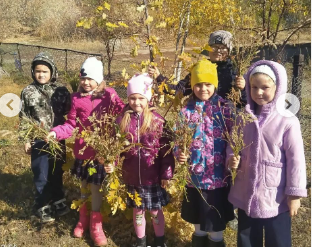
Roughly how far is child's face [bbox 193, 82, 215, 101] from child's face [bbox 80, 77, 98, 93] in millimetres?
896

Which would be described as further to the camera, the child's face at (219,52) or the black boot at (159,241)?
the black boot at (159,241)

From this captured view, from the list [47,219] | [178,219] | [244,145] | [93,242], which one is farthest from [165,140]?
[47,219]

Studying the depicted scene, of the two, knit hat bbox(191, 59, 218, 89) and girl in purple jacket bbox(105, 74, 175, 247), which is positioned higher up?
knit hat bbox(191, 59, 218, 89)

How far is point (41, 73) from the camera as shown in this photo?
3.06 meters

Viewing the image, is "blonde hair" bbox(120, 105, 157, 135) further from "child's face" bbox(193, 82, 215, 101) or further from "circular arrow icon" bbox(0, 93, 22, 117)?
"circular arrow icon" bbox(0, 93, 22, 117)

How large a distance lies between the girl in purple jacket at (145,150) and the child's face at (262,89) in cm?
69

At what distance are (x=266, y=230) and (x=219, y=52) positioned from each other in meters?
1.36

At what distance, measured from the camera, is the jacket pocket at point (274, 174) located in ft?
7.27

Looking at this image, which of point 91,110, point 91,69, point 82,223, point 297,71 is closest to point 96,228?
point 82,223

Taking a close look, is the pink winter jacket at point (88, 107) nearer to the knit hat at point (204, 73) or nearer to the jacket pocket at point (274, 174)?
the knit hat at point (204, 73)

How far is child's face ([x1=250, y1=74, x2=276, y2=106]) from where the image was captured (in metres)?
2.20

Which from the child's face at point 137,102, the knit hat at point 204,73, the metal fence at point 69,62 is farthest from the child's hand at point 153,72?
the metal fence at point 69,62

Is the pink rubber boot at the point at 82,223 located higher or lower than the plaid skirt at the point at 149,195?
lower

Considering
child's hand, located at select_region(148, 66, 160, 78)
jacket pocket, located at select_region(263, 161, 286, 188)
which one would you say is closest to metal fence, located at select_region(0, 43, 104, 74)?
child's hand, located at select_region(148, 66, 160, 78)
